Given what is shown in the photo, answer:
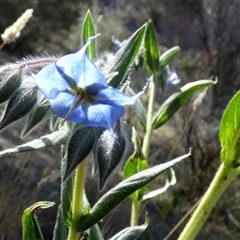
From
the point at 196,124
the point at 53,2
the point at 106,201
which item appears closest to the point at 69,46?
the point at 53,2

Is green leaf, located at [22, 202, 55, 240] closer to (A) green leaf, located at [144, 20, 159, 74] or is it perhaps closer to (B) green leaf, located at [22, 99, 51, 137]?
(B) green leaf, located at [22, 99, 51, 137]

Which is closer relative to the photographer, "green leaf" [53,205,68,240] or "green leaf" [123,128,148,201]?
"green leaf" [53,205,68,240]

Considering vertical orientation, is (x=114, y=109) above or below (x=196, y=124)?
above

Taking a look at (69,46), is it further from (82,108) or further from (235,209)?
(82,108)

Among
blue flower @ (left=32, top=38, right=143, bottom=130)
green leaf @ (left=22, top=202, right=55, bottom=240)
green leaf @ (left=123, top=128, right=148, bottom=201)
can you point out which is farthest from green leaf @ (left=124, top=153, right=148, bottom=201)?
blue flower @ (left=32, top=38, right=143, bottom=130)

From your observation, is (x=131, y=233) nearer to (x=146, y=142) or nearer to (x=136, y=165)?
(x=136, y=165)

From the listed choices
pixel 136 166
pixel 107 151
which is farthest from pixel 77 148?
pixel 136 166
